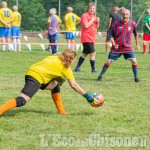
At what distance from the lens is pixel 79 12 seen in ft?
111

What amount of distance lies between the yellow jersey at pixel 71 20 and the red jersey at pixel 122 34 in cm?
997

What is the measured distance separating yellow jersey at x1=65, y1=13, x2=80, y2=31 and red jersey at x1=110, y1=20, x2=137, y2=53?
9969 mm

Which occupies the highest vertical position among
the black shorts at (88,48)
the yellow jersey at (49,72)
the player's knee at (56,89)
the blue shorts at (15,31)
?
the yellow jersey at (49,72)

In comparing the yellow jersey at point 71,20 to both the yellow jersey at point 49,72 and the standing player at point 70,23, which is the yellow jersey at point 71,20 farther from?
the yellow jersey at point 49,72

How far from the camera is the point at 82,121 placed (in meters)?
8.21

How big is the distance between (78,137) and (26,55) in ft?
42.8

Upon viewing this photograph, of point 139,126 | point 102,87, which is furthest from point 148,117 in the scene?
point 102,87

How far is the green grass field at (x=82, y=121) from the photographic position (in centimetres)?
692

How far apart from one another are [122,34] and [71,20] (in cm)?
1028

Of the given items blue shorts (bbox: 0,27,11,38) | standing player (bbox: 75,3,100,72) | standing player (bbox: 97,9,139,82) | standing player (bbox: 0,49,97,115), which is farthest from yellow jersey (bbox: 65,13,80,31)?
standing player (bbox: 0,49,97,115)

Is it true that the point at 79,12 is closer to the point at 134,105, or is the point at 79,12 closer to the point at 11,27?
the point at 11,27

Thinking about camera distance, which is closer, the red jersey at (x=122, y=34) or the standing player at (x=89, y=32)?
the red jersey at (x=122, y=34)

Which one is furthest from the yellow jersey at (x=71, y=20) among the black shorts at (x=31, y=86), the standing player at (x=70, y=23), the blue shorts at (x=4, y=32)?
the black shorts at (x=31, y=86)

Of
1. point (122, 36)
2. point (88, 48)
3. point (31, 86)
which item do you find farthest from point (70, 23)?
point (31, 86)
